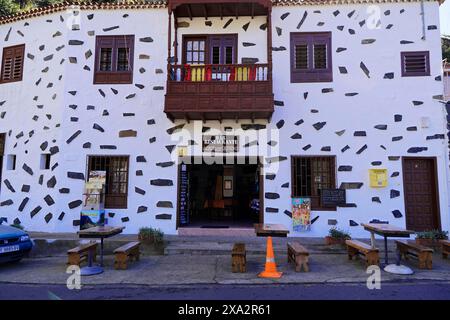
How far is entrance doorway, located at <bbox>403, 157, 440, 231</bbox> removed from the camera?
10.1m

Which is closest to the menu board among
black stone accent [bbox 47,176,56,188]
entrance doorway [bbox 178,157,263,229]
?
entrance doorway [bbox 178,157,263,229]

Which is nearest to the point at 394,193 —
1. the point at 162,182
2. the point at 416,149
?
the point at 416,149

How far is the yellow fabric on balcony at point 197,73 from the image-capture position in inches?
398

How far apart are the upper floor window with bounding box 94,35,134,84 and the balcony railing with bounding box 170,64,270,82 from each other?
1739 mm

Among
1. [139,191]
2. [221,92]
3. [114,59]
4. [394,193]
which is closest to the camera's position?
[221,92]

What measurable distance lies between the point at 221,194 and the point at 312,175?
165 inches

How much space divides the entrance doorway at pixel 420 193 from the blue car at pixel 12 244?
10.1m

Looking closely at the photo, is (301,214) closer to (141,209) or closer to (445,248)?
(445,248)

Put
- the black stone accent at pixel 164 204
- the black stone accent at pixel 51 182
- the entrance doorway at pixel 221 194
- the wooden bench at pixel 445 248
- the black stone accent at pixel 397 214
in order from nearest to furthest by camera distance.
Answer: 1. the wooden bench at pixel 445 248
2. the black stone accent at pixel 397 214
3. the black stone accent at pixel 164 204
4. the black stone accent at pixel 51 182
5. the entrance doorway at pixel 221 194

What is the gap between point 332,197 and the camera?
1015 cm

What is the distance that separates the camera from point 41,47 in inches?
452

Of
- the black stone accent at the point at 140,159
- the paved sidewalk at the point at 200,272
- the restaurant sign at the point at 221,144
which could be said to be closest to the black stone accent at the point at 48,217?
the paved sidewalk at the point at 200,272

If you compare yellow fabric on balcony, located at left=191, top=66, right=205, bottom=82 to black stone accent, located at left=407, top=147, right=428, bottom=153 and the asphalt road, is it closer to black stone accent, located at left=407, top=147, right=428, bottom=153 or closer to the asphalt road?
the asphalt road

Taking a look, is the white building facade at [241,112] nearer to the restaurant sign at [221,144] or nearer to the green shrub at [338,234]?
the restaurant sign at [221,144]
